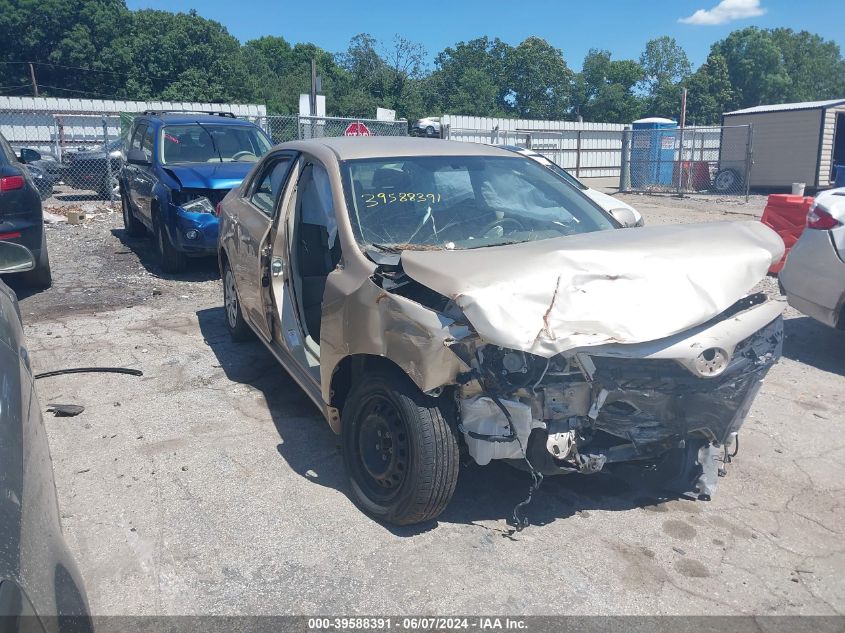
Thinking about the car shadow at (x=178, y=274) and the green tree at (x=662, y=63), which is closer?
the car shadow at (x=178, y=274)

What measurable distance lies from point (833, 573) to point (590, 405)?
1319 mm

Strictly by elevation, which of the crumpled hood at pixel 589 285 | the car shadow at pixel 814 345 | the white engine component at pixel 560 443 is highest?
the crumpled hood at pixel 589 285

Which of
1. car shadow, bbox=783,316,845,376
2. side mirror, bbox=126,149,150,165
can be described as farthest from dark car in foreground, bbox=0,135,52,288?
car shadow, bbox=783,316,845,376

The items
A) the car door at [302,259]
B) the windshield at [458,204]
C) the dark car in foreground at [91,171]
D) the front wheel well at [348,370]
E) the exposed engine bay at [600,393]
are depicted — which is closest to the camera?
the exposed engine bay at [600,393]

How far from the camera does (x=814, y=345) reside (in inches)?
250

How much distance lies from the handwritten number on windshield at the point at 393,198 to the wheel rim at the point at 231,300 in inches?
90.3

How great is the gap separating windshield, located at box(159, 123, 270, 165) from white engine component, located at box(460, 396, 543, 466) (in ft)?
23.6

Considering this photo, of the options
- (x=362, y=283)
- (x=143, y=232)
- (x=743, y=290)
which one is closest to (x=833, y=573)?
(x=743, y=290)

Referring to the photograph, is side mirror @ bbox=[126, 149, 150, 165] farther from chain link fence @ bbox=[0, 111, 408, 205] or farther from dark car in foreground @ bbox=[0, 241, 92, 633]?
dark car in foreground @ bbox=[0, 241, 92, 633]

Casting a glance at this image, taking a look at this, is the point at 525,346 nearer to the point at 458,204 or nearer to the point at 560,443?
the point at 560,443

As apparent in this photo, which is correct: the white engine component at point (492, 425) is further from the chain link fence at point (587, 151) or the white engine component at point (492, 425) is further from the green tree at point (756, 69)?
the green tree at point (756, 69)

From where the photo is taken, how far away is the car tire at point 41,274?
25.4 feet

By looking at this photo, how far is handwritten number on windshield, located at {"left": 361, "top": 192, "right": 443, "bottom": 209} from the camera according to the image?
12.9 feet

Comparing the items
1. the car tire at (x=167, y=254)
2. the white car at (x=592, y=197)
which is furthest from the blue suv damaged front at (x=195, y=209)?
the white car at (x=592, y=197)
